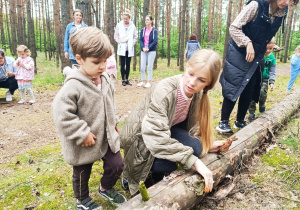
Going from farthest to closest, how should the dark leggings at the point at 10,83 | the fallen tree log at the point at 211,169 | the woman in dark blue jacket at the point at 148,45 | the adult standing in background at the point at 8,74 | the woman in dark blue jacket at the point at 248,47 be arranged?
the woman in dark blue jacket at the point at 148,45 < the dark leggings at the point at 10,83 < the adult standing in background at the point at 8,74 < the woman in dark blue jacket at the point at 248,47 < the fallen tree log at the point at 211,169

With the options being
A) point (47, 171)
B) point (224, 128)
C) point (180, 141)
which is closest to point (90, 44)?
point (180, 141)

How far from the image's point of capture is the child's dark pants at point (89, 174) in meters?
1.95

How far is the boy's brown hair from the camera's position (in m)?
1.74

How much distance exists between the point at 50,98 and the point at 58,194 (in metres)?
4.74

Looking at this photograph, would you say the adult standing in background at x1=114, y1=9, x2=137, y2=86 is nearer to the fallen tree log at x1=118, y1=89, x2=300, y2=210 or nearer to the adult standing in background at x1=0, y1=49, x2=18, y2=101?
the adult standing in background at x1=0, y1=49, x2=18, y2=101

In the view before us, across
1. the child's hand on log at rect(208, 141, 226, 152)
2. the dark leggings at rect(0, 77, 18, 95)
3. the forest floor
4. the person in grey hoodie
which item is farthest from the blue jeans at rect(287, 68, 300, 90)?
the dark leggings at rect(0, 77, 18, 95)

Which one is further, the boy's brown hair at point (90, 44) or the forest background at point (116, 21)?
the forest background at point (116, 21)

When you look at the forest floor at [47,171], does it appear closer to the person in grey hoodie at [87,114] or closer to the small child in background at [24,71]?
the person in grey hoodie at [87,114]

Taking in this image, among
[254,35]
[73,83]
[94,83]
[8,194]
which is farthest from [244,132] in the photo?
[8,194]

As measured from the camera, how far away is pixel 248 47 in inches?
119

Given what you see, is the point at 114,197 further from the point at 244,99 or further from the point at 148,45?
the point at 148,45

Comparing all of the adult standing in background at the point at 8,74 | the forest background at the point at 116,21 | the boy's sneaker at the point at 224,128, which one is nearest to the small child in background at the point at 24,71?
the adult standing in background at the point at 8,74

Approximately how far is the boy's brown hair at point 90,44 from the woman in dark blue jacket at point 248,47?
80.5 inches

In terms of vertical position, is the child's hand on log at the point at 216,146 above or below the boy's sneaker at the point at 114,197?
above
